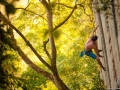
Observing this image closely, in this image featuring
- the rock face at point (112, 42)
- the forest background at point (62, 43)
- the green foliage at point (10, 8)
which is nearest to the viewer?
the green foliage at point (10, 8)

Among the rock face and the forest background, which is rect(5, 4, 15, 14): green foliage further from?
the forest background

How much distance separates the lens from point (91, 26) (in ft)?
68.3

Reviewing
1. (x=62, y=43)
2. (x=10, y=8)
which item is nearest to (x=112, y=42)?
(x=10, y=8)

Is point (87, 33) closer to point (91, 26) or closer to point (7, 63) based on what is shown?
point (91, 26)

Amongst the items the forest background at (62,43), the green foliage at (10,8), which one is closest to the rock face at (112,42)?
the forest background at (62,43)

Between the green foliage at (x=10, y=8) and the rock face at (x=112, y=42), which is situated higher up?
the green foliage at (x=10, y=8)

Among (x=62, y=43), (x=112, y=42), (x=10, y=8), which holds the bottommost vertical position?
(x=62, y=43)

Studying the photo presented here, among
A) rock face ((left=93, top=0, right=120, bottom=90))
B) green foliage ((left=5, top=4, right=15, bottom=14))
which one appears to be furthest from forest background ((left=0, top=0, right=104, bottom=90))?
green foliage ((left=5, top=4, right=15, bottom=14))

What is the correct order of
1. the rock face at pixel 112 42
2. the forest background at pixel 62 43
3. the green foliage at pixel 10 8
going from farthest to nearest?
1. the forest background at pixel 62 43
2. the rock face at pixel 112 42
3. the green foliage at pixel 10 8

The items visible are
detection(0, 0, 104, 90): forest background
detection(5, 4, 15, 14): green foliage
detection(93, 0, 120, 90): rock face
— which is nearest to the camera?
detection(5, 4, 15, 14): green foliage

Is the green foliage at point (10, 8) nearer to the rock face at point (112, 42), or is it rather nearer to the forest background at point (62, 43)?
the rock face at point (112, 42)

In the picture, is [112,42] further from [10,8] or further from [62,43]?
[62,43]

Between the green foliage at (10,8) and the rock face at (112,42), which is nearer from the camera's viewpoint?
the green foliage at (10,8)

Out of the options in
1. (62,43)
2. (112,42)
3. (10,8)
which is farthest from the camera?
(62,43)
